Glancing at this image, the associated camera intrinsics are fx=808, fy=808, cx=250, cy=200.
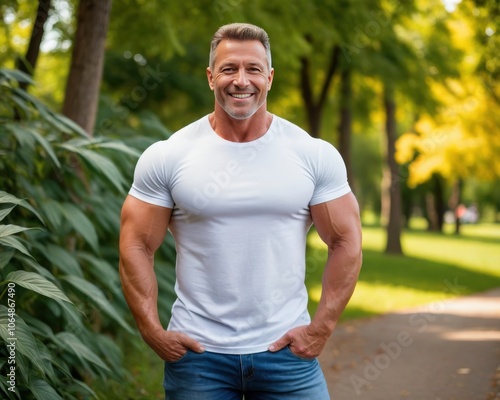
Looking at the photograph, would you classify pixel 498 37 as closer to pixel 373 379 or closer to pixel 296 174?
pixel 373 379

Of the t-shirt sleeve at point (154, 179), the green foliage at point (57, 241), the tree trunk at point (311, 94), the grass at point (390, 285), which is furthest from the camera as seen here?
the tree trunk at point (311, 94)

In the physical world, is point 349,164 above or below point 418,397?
above

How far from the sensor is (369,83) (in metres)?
21.9

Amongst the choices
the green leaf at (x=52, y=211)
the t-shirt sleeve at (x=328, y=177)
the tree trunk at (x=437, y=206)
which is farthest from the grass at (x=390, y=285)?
the tree trunk at (x=437, y=206)

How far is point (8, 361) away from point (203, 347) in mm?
1096

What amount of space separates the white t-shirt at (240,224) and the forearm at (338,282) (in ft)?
0.32

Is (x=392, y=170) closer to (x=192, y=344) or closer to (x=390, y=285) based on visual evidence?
(x=390, y=285)

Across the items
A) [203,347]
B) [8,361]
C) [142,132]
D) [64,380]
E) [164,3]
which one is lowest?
[64,380]

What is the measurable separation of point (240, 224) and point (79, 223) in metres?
2.28

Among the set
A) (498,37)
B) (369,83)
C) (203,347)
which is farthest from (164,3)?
(369,83)

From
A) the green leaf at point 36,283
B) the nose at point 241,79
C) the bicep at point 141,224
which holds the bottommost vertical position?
the green leaf at point 36,283

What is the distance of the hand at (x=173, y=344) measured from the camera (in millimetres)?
2963

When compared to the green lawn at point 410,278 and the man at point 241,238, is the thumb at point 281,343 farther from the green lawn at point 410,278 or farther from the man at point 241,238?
the green lawn at point 410,278

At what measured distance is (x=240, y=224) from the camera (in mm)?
2936
